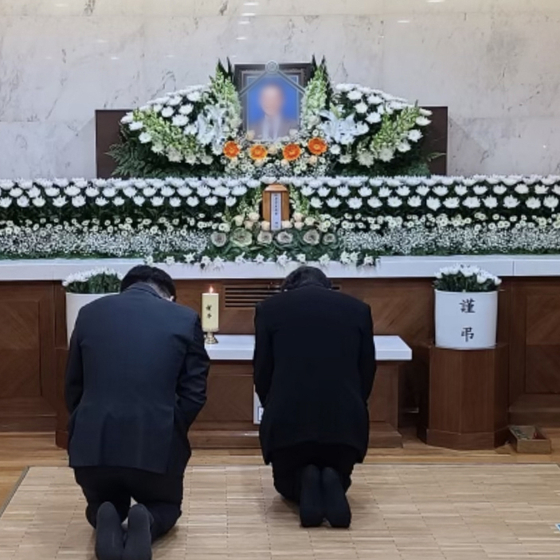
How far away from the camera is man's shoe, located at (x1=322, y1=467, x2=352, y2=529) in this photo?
4.31m

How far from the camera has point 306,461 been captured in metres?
4.44

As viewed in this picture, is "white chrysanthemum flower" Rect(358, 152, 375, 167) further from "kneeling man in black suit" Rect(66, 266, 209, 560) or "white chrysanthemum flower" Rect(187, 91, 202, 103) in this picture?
"kneeling man in black suit" Rect(66, 266, 209, 560)

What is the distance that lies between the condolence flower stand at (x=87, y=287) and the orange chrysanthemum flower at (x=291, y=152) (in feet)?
4.76

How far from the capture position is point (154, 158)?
672 cm

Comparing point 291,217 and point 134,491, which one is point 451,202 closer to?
point 291,217

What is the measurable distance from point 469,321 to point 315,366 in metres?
1.71

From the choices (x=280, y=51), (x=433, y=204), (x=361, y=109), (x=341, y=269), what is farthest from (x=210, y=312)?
(x=280, y=51)

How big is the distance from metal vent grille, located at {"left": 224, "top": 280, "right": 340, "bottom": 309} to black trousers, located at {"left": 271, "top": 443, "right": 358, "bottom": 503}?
171 cm

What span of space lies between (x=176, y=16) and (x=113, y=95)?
0.73m

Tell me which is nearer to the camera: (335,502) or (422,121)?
(335,502)

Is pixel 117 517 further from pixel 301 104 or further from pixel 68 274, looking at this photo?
pixel 301 104

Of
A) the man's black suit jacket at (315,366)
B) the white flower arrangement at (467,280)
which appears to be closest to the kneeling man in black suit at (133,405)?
the man's black suit jacket at (315,366)

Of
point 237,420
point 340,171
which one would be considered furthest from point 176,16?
point 237,420

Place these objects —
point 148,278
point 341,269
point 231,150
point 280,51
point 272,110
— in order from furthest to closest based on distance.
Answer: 1. point 280,51
2. point 272,110
3. point 231,150
4. point 341,269
5. point 148,278
